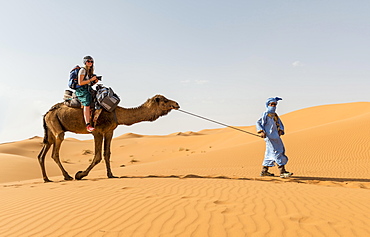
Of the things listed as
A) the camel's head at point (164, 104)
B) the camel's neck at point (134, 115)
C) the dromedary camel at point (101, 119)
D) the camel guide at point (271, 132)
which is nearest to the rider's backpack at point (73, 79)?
the dromedary camel at point (101, 119)

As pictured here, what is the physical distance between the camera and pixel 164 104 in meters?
8.58

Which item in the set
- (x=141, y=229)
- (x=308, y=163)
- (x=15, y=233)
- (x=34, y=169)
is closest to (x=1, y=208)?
(x=15, y=233)

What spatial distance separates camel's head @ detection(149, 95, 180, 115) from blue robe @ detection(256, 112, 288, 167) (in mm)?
2825

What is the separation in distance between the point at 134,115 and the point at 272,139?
4.29m

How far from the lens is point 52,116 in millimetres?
8930

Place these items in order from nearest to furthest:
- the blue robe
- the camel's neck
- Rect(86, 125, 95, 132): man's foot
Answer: Rect(86, 125, 95, 132): man's foot < the camel's neck < the blue robe

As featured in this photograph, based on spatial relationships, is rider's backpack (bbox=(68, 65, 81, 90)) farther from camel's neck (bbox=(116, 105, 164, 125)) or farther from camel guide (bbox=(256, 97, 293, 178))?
camel guide (bbox=(256, 97, 293, 178))

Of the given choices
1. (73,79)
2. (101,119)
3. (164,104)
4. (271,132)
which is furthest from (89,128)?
(271,132)

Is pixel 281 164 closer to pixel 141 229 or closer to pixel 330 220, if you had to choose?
pixel 330 220

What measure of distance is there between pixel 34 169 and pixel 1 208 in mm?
12220

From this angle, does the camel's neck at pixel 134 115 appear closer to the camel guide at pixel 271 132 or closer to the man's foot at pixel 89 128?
the man's foot at pixel 89 128

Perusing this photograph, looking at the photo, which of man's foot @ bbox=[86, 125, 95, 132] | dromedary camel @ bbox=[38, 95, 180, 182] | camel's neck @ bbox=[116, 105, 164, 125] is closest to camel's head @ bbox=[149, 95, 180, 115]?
dromedary camel @ bbox=[38, 95, 180, 182]

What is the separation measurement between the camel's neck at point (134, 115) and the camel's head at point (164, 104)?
0.91ft

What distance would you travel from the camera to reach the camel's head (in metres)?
8.59
